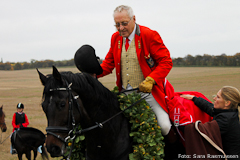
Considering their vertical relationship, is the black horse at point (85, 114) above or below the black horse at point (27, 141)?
above

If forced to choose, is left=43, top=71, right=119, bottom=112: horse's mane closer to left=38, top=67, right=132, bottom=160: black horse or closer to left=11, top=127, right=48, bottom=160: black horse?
left=38, top=67, right=132, bottom=160: black horse

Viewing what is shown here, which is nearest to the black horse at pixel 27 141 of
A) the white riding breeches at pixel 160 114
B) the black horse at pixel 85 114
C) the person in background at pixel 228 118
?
the black horse at pixel 85 114

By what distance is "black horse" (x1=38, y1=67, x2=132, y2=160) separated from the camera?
287cm

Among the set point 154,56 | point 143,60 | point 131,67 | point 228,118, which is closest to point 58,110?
point 131,67

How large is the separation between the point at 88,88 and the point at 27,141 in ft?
22.8

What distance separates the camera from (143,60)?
3.97 m

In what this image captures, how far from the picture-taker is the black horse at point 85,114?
2.87 meters

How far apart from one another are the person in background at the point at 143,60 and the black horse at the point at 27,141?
6.14m

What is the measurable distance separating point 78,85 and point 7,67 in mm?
73986

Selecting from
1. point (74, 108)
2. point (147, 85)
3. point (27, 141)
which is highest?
point (147, 85)

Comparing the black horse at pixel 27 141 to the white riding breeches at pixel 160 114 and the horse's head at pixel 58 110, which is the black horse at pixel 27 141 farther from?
the horse's head at pixel 58 110

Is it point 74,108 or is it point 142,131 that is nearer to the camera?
point 74,108

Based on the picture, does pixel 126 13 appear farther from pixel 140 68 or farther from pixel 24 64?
pixel 24 64

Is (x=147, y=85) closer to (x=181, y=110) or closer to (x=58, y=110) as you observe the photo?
(x=181, y=110)
